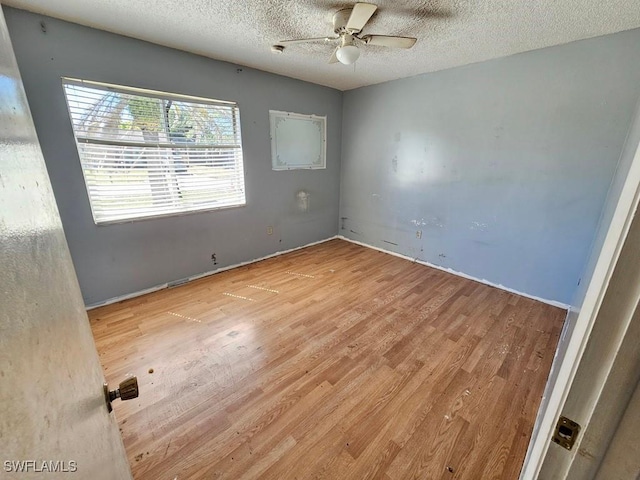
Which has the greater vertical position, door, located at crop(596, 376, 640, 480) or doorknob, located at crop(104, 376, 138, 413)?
door, located at crop(596, 376, 640, 480)

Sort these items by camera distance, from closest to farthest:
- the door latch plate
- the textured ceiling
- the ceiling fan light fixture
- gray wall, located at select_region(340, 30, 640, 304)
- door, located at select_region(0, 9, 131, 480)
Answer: door, located at select_region(0, 9, 131, 480), the door latch plate, the textured ceiling, the ceiling fan light fixture, gray wall, located at select_region(340, 30, 640, 304)

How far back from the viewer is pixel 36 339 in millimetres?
386

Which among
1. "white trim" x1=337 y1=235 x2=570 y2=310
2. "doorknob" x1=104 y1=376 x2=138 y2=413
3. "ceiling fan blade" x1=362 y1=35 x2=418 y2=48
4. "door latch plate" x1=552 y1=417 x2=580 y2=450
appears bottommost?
"white trim" x1=337 y1=235 x2=570 y2=310

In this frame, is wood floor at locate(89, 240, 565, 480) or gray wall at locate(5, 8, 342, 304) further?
gray wall at locate(5, 8, 342, 304)

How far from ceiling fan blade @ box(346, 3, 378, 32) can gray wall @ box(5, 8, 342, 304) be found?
5.58 ft

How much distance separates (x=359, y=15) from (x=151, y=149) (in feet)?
6.94

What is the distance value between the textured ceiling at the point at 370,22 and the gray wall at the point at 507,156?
290 mm

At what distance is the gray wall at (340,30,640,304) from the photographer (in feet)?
7.13

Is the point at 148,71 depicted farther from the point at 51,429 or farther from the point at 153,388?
the point at 51,429

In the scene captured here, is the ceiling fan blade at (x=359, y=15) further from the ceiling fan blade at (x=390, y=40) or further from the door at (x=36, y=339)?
the door at (x=36, y=339)

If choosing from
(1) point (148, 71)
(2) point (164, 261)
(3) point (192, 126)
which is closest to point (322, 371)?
(2) point (164, 261)

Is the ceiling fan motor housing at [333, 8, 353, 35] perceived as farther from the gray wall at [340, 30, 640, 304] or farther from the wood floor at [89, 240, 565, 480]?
the wood floor at [89, 240, 565, 480]

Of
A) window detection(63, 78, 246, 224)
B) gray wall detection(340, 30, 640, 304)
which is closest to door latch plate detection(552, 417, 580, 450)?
gray wall detection(340, 30, 640, 304)

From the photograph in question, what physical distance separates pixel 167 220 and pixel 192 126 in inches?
39.7
